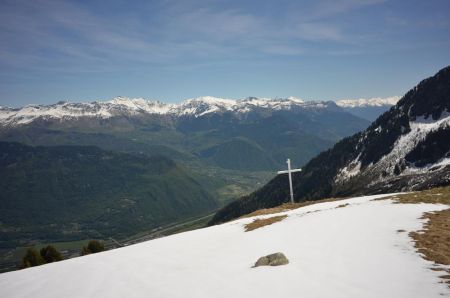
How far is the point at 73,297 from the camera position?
57.5ft

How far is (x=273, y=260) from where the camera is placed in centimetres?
1884

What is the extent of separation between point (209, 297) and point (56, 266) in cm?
1579

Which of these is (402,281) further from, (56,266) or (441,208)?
(56,266)

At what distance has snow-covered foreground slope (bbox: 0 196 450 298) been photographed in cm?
1517

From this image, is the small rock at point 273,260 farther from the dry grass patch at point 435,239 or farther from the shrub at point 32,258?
the shrub at point 32,258

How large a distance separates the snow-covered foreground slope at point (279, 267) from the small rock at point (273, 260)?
51cm

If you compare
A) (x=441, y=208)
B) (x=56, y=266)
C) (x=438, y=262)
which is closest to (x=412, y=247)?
(x=438, y=262)

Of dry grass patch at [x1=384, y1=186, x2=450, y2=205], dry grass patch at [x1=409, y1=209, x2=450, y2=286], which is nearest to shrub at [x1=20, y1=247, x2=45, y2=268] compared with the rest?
dry grass patch at [x1=384, y1=186, x2=450, y2=205]

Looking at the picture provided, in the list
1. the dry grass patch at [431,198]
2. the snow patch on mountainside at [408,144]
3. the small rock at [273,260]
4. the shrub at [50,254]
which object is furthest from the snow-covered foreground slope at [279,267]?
the snow patch on mountainside at [408,144]

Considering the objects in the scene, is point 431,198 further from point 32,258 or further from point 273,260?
point 32,258

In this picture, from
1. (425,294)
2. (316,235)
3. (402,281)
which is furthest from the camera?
(316,235)

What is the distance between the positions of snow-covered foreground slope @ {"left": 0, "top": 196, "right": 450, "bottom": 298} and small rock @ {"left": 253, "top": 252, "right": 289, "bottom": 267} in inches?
19.9

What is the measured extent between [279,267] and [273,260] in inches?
28.8

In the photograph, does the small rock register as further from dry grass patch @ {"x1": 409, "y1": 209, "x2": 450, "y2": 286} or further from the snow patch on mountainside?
the snow patch on mountainside
